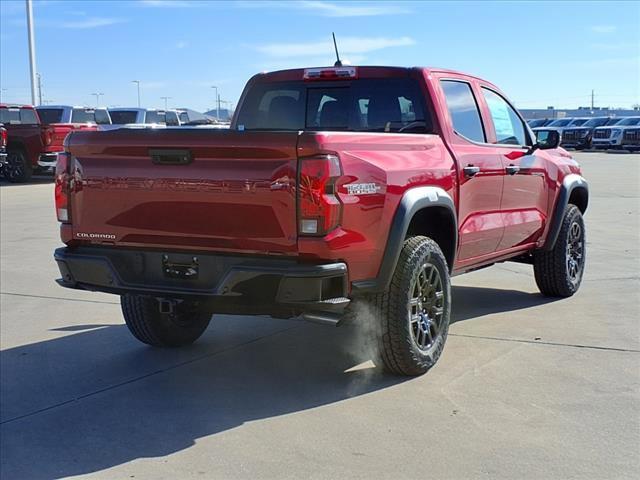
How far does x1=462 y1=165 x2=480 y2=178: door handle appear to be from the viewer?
547 centimetres

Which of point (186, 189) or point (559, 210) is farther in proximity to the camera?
point (559, 210)

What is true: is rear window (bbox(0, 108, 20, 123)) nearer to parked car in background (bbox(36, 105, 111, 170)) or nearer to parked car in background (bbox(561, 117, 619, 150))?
parked car in background (bbox(36, 105, 111, 170))

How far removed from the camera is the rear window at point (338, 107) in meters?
5.66

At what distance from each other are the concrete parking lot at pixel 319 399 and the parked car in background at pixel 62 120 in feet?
49.7

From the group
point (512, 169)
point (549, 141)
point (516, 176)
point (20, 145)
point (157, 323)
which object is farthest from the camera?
point (20, 145)

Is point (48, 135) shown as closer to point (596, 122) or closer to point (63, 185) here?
point (63, 185)

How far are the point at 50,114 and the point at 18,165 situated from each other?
10.8 feet

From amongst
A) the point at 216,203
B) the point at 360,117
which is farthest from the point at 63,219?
the point at 360,117

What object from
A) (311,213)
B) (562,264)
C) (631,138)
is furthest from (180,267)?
(631,138)

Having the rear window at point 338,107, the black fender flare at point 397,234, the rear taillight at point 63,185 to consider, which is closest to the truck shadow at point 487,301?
the rear window at point 338,107

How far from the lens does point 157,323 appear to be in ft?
18.7

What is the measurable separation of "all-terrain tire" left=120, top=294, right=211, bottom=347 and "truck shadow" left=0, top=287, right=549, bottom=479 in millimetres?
101

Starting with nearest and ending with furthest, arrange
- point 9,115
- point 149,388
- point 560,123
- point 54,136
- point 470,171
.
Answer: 1. point 149,388
2. point 470,171
3. point 54,136
4. point 9,115
5. point 560,123

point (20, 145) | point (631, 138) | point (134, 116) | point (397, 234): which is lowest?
point (397, 234)
